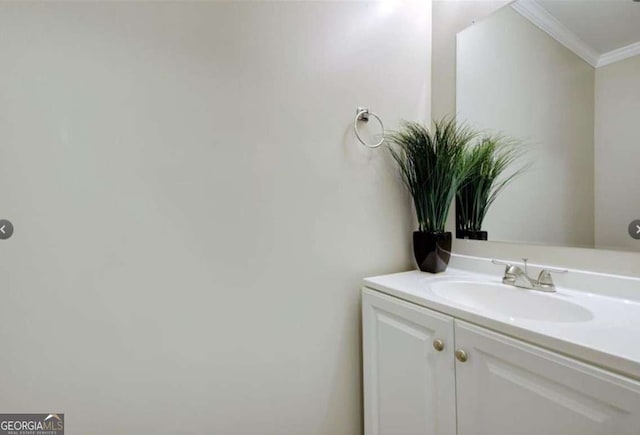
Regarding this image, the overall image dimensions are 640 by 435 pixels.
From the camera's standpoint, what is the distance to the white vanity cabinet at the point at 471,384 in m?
0.54

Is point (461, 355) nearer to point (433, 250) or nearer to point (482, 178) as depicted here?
point (433, 250)

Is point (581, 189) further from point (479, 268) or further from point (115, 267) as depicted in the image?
point (115, 267)

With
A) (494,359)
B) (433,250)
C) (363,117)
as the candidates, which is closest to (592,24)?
(363,117)

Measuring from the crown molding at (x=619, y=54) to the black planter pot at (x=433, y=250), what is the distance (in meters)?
0.75

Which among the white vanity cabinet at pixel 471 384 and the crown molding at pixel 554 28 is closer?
the white vanity cabinet at pixel 471 384

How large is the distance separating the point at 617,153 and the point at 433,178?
54 centimetres

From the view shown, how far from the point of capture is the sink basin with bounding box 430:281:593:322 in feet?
2.82

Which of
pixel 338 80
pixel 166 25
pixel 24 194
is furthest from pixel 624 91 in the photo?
pixel 24 194

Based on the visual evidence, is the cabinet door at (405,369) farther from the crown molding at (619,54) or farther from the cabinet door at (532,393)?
the crown molding at (619,54)

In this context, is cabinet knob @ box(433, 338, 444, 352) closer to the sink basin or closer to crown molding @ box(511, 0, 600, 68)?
the sink basin

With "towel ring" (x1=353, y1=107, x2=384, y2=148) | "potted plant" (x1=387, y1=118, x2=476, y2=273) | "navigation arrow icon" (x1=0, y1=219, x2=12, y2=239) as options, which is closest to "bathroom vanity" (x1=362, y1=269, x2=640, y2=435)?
"potted plant" (x1=387, y1=118, x2=476, y2=273)

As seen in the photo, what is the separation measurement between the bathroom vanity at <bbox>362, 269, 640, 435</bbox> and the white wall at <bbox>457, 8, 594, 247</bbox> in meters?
0.25

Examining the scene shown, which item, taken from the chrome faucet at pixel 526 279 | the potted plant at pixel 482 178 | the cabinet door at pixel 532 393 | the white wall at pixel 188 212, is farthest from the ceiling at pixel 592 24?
the cabinet door at pixel 532 393

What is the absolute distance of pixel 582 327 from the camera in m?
0.65
